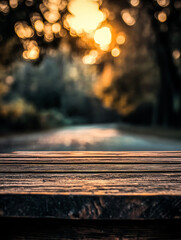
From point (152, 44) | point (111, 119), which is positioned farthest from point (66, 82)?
point (152, 44)

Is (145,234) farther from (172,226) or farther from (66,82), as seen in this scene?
(66,82)

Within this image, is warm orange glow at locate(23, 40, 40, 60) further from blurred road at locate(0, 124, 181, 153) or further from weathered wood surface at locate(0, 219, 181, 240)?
weathered wood surface at locate(0, 219, 181, 240)

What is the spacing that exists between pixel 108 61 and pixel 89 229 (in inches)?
620

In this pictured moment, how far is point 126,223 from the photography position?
4.28 ft

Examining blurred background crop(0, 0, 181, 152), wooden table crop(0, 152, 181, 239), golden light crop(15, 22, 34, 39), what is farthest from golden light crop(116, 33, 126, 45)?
wooden table crop(0, 152, 181, 239)

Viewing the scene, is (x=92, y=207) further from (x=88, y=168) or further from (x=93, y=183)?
(x=88, y=168)

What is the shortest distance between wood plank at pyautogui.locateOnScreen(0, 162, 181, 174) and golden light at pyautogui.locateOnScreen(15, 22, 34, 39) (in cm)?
635

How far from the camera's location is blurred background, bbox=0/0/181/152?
25.3ft

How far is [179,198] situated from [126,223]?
1.01ft

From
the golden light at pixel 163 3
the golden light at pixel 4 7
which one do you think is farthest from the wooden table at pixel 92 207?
the golden light at pixel 163 3

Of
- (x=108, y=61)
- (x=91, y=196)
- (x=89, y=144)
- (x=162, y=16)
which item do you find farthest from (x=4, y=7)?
(x=108, y=61)

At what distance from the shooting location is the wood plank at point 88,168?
171 centimetres

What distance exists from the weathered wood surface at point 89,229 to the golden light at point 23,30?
23.0ft

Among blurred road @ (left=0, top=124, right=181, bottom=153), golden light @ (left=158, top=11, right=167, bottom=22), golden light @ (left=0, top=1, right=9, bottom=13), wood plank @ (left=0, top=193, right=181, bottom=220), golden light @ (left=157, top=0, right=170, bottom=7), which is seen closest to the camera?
wood plank @ (left=0, top=193, right=181, bottom=220)
